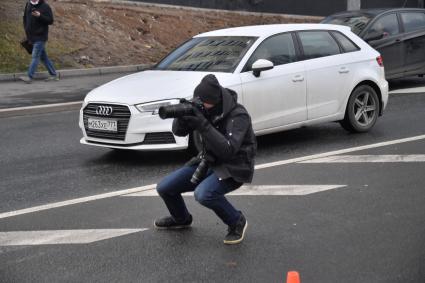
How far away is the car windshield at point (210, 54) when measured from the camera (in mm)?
8656

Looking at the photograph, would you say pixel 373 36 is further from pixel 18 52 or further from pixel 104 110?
pixel 18 52

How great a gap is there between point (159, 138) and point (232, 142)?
2.82 metres

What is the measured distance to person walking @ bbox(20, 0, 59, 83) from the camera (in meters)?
14.5

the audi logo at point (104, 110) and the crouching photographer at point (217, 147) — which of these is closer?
the crouching photographer at point (217, 147)

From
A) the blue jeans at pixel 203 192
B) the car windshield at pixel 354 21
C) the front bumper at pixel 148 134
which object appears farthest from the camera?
the car windshield at pixel 354 21

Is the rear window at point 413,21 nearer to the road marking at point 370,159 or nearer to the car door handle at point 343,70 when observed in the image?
the car door handle at point 343,70

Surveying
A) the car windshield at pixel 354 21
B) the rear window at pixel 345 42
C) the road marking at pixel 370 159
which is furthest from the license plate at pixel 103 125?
the car windshield at pixel 354 21

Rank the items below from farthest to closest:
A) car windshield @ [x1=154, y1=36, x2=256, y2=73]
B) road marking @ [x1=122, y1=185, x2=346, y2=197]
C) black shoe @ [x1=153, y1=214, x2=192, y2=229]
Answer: car windshield @ [x1=154, y1=36, x2=256, y2=73] → road marking @ [x1=122, y1=185, x2=346, y2=197] → black shoe @ [x1=153, y1=214, x2=192, y2=229]

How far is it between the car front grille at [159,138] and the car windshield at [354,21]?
7.05 m

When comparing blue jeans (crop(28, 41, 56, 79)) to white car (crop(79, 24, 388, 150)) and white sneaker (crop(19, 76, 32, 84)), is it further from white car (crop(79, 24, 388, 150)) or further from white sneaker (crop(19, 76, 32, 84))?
white car (crop(79, 24, 388, 150))

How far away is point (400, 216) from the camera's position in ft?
19.7

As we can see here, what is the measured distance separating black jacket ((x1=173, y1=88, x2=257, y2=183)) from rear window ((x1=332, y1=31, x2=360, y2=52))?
4.71 m

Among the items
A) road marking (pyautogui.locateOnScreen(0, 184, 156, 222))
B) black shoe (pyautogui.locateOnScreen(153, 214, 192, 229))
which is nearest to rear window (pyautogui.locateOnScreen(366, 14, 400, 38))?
road marking (pyautogui.locateOnScreen(0, 184, 156, 222))

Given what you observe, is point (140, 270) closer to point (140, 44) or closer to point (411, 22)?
point (411, 22)
